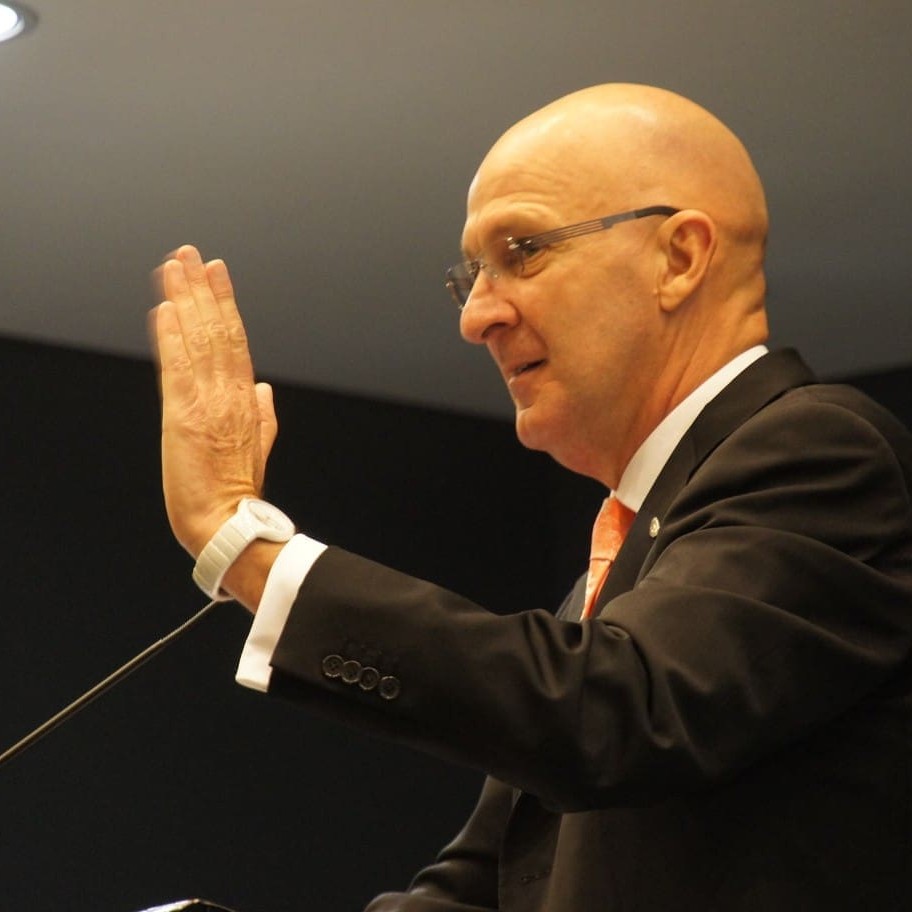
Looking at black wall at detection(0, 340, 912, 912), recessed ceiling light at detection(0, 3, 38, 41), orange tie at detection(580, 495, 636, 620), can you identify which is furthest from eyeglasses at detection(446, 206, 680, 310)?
black wall at detection(0, 340, 912, 912)

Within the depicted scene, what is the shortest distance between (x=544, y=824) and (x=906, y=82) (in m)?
2.96

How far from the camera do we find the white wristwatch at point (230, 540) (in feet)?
4.53

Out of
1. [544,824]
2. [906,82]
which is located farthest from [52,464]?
[544,824]

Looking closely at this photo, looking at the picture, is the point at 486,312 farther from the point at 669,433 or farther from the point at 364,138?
the point at 364,138

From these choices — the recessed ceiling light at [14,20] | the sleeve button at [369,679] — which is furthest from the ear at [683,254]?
the recessed ceiling light at [14,20]

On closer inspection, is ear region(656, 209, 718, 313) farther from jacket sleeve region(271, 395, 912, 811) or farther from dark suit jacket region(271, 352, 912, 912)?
jacket sleeve region(271, 395, 912, 811)

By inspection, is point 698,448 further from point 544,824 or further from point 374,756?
point 374,756

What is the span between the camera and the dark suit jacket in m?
1.31

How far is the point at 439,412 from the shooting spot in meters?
7.50

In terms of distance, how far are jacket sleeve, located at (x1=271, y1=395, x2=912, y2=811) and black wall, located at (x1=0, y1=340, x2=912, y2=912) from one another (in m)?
4.62

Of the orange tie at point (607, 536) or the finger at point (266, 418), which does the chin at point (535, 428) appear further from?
the finger at point (266, 418)

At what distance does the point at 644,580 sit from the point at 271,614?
0.30m

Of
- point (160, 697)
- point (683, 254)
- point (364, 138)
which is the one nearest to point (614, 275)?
point (683, 254)

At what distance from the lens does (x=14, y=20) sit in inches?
154
